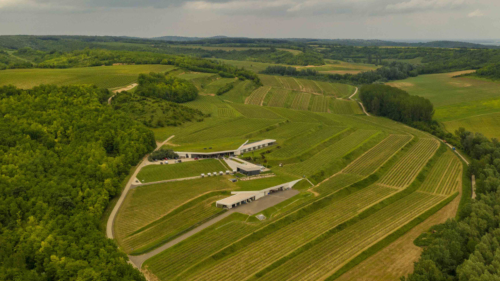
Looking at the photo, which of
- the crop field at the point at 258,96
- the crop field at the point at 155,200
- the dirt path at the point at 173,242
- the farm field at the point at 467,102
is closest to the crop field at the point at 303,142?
the crop field at the point at 155,200

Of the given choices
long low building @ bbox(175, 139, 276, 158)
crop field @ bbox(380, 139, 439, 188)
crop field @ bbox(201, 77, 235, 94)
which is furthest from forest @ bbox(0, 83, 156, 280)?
crop field @ bbox(201, 77, 235, 94)

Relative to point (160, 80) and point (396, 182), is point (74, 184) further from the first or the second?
point (160, 80)

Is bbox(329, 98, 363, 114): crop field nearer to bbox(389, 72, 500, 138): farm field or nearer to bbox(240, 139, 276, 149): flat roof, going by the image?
bbox(389, 72, 500, 138): farm field

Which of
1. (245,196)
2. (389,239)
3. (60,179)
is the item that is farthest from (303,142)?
(60,179)

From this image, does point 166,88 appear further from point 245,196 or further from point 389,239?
point 389,239

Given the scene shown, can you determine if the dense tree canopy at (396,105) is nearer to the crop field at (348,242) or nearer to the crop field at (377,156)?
the crop field at (377,156)

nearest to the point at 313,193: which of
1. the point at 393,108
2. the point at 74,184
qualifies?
the point at 74,184
